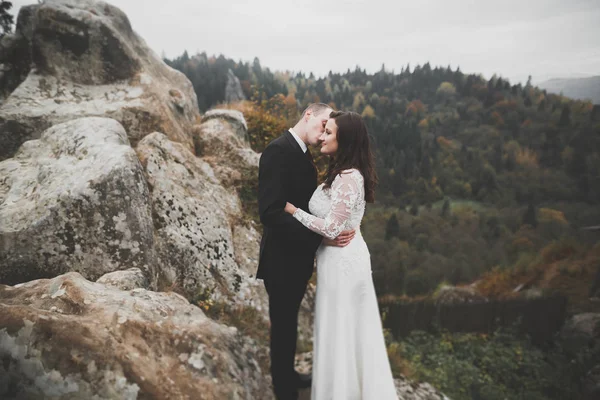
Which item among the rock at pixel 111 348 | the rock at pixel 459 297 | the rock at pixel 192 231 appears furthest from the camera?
the rock at pixel 459 297

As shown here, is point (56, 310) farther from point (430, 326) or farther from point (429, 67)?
point (429, 67)

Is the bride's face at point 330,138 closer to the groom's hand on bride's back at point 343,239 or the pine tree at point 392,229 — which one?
the groom's hand on bride's back at point 343,239

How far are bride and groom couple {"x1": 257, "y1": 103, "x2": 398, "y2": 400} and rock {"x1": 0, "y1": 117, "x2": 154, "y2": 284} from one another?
5.09 ft

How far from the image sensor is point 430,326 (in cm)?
1499

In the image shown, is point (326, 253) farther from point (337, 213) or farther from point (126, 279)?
point (126, 279)

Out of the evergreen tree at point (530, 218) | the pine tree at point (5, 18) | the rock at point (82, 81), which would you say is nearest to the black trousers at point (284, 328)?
the rock at point (82, 81)

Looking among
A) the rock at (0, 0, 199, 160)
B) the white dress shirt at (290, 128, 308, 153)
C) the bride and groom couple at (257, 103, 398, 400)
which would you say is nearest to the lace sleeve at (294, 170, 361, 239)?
the bride and groom couple at (257, 103, 398, 400)

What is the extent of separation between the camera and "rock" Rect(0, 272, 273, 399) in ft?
5.97

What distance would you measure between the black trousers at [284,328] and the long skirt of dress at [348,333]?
0.82 ft

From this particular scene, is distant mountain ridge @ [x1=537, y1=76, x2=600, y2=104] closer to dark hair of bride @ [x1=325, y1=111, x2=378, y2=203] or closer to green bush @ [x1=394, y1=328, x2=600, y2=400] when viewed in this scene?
green bush @ [x1=394, y1=328, x2=600, y2=400]

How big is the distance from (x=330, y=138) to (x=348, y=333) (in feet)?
6.40

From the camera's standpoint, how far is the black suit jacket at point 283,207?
2.84 m

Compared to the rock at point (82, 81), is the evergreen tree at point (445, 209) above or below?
below

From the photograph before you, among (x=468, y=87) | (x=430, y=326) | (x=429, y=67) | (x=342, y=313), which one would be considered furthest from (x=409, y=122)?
(x=342, y=313)
